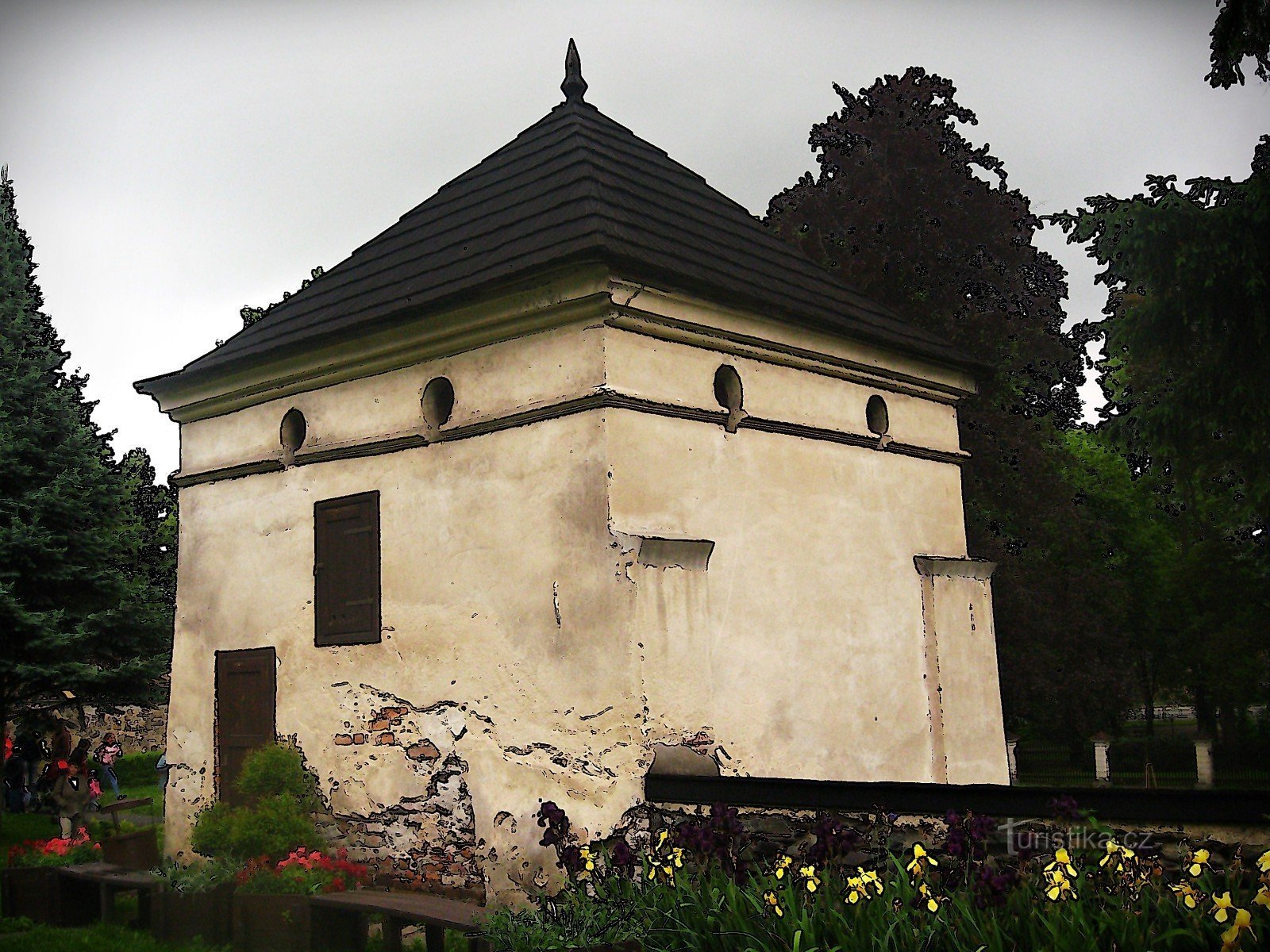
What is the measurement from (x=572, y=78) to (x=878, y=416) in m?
4.36

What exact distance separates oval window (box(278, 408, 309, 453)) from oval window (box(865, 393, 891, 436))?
517 cm

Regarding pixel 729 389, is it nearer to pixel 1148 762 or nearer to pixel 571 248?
pixel 571 248

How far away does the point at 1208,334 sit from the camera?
14.1 m

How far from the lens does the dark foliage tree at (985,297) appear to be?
17297 millimetres

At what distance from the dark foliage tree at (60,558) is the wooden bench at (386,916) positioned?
8.49 metres

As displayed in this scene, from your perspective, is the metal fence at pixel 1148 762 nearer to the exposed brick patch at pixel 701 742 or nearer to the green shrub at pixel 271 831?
the exposed brick patch at pixel 701 742

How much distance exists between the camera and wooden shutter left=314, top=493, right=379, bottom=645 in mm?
9969

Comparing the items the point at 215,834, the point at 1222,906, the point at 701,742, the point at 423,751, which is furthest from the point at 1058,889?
the point at 215,834

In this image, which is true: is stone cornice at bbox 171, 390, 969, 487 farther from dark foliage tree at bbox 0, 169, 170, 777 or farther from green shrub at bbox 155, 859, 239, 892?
dark foliage tree at bbox 0, 169, 170, 777

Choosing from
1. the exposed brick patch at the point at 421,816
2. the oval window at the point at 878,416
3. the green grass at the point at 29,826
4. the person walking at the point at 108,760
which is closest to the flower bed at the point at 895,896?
the exposed brick patch at the point at 421,816

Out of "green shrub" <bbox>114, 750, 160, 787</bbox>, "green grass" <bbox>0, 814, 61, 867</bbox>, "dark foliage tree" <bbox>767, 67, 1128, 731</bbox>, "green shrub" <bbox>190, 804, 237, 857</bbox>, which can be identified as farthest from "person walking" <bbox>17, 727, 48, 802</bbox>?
"dark foliage tree" <bbox>767, 67, 1128, 731</bbox>

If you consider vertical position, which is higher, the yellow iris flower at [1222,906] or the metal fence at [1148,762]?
the yellow iris flower at [1222,906]

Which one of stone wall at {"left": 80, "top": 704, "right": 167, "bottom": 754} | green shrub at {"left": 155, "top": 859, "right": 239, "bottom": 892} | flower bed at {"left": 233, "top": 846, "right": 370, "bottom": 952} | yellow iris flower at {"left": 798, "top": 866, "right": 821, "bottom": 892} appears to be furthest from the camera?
stone wall at {"left": 80, "top": 704, "right": 167, "bottom": 754}

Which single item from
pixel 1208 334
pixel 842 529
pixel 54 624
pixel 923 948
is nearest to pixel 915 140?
pixel 1208 334
